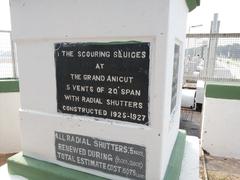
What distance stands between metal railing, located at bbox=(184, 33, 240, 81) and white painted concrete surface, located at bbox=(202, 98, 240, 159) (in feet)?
12.8

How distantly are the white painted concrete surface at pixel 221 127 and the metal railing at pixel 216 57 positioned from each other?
389 centimetres

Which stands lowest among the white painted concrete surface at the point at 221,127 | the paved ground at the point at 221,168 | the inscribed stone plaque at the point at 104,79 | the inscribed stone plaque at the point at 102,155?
the paved ground at the point at 221,168

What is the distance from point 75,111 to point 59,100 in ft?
0.52

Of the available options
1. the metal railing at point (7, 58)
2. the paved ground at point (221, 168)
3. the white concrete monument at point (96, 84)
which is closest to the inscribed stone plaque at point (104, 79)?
the white concrete monument at point (96, 84)

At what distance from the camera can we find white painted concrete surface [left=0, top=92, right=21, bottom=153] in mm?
4152

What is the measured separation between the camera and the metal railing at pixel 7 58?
19.7 feet

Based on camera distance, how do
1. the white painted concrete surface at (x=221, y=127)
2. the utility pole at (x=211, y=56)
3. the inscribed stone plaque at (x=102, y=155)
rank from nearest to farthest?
1. the inscribed stone plaque at (x=102, y=155)
2. the white painted concrete surface at (x=221, y=127)
3. the utility pole at (x=211, y=56)

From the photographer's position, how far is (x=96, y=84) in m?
1.63

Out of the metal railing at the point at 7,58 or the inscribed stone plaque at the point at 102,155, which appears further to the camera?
the metal railing at the point at 7,58

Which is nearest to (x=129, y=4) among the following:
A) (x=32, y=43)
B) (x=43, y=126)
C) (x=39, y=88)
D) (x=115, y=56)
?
(x=115, y=56)

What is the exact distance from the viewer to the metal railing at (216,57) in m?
7.35

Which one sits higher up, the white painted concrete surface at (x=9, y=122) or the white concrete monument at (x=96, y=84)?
the white concrete monument at (x=96, y=84)

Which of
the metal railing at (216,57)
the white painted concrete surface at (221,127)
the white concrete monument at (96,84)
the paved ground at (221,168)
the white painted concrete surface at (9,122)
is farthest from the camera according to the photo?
the metal railing at (216,57)

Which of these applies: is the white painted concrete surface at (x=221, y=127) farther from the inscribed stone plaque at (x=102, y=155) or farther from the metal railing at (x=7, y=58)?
the metal railing at (x=7, y=58)
